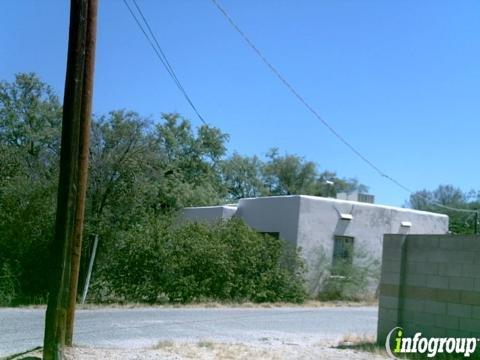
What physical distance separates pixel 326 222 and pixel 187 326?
10.5 meters

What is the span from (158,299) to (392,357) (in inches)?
383

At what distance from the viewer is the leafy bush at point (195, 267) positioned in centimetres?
1848

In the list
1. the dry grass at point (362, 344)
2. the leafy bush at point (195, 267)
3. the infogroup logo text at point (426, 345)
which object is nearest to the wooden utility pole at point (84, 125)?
the dry grass at point (362, 344)

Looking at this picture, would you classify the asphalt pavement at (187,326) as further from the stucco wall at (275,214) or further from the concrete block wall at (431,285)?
the stucco wall at (275,214)

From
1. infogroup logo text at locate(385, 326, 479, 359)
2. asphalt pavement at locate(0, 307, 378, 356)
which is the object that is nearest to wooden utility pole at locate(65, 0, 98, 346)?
asphalt pavement at locate(0, 307, 378, 356)

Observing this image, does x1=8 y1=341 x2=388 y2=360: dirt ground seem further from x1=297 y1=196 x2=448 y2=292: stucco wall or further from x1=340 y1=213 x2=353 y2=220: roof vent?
x1=340 y1=213 x2=353 y2=220: roof vent

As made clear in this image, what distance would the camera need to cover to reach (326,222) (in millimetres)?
23453

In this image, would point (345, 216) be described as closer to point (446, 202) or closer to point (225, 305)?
point (225, 305)

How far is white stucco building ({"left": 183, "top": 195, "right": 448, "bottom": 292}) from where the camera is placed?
75.0 ft

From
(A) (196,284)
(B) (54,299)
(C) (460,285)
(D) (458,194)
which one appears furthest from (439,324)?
Result: (D) (458,194)

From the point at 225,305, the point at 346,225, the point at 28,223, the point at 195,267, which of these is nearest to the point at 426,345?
the point at 225,305

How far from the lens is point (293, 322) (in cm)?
1567

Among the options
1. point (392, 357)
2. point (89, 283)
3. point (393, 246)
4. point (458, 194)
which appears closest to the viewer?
point (392, 357)

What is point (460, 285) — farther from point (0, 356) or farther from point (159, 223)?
point (159, 223)
